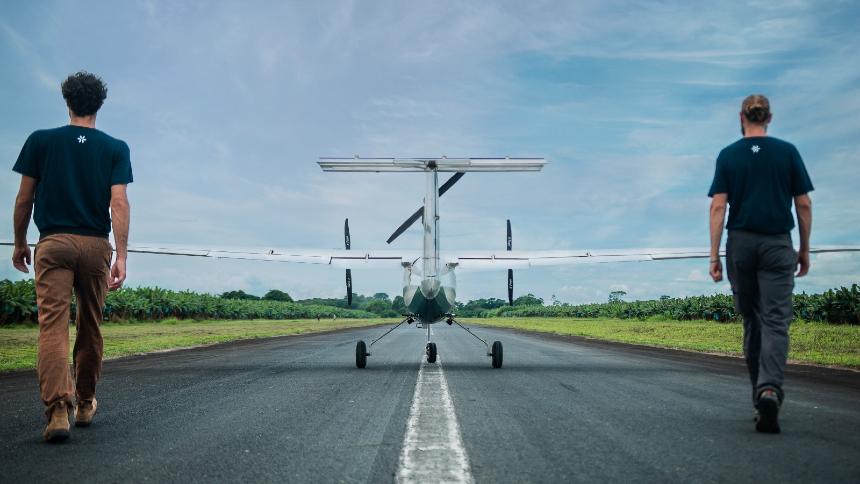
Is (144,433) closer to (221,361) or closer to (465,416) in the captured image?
(465,416)

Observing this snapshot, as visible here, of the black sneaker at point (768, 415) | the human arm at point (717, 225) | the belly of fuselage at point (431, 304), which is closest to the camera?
the black sneaker at point (768, 415)

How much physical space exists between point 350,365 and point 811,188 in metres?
9.13

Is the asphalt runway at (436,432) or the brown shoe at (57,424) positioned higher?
the brown shoe at (57,424)

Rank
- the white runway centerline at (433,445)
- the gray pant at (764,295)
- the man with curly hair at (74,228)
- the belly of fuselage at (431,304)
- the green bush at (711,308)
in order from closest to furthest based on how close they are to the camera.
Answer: the white runway centerline at (433,445) < the man with curly hair at (74,228) < the gray pant at (764,295) < the belly of fuselage at (431,304) < the green bush at (711,308)

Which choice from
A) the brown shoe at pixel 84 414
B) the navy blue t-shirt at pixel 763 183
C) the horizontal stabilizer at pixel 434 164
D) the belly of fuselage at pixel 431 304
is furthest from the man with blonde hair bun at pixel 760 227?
the horizontal stabilizer at pixel 434 164

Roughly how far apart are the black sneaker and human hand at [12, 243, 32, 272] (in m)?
6.13

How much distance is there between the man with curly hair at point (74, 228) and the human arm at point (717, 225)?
5.17 meters

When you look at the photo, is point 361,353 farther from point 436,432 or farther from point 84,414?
point 436,432

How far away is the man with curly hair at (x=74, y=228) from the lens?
5.35 metres

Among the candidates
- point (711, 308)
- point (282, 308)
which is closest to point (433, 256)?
point (711, 308)

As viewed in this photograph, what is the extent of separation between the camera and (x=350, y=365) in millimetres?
13062

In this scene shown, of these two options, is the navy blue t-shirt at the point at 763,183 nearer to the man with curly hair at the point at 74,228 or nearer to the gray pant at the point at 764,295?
the gray pant at the point at 764,295

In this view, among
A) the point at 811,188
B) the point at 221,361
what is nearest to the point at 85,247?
the point at 811,188

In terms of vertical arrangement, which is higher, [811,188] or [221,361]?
[811,188]
